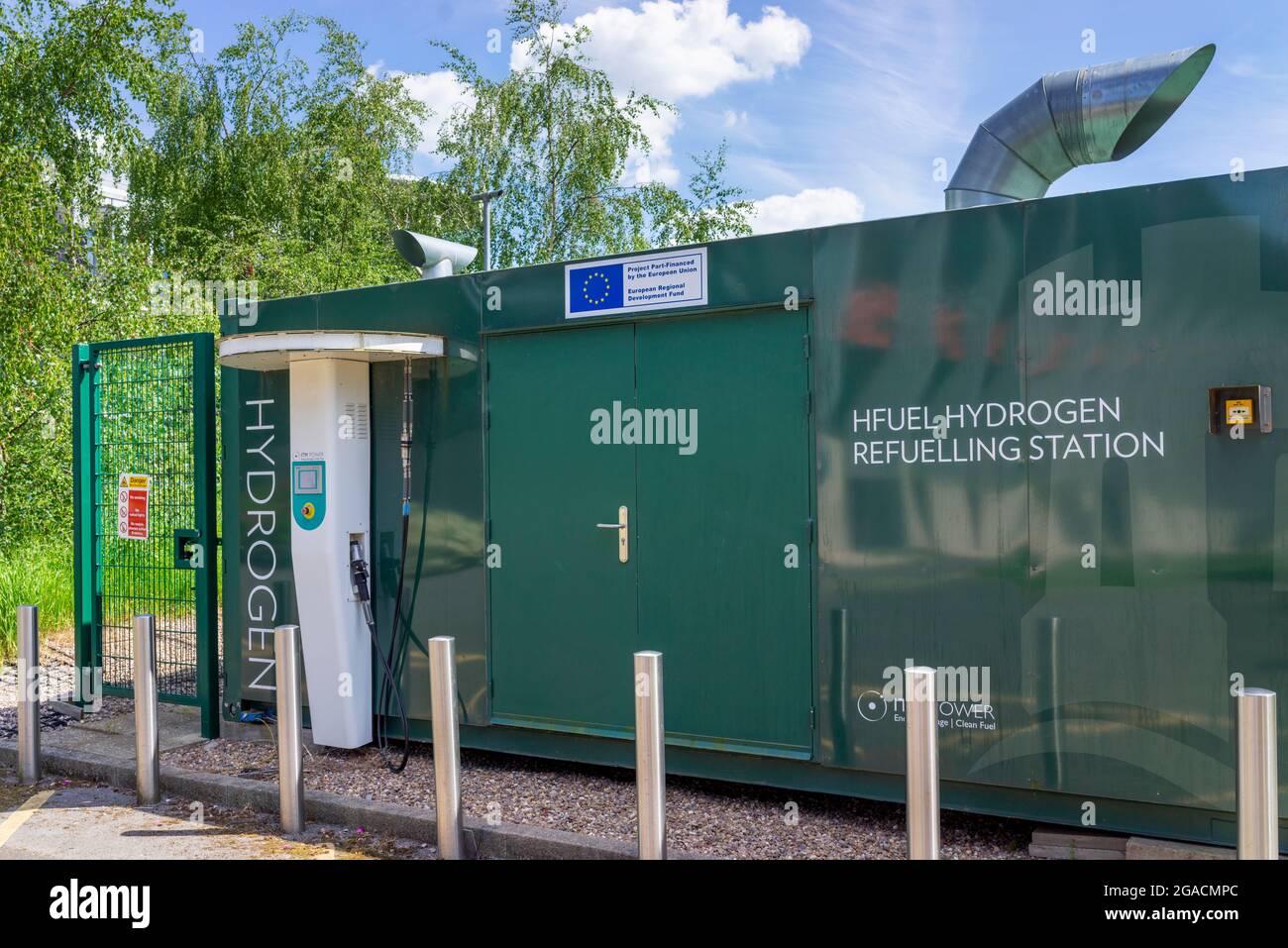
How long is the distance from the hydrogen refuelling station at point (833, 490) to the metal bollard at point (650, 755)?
4.07 feet

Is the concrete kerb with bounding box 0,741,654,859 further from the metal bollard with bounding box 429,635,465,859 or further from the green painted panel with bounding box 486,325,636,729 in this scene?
the green painted panel with bounding box 486,325,636,729

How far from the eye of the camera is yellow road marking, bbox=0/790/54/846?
537cm

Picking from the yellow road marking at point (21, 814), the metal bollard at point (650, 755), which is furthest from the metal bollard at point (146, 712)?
the metal bollard at point (650, 755)

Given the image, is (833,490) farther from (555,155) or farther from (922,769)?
(555,155)

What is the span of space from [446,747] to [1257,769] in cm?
322

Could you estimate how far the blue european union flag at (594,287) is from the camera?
577 cm

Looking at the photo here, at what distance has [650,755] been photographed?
4.16 meters

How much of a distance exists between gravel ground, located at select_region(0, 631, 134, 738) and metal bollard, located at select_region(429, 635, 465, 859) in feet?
13.0

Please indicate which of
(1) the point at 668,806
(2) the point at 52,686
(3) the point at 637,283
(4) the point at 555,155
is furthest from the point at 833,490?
(4) the point at 555,155

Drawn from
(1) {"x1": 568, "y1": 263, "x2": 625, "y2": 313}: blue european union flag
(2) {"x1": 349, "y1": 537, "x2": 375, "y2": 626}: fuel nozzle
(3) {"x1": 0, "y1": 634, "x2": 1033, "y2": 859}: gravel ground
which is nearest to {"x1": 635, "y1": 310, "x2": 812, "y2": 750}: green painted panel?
(1) {"x1": 568, "y1": 263, "x2": 625, "y2": 313}: blue european union flag

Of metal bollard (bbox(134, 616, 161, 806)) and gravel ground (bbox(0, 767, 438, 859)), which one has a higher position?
metal bollard (bbox(134, 616, 161, 806))

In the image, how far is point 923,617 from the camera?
4938mm
